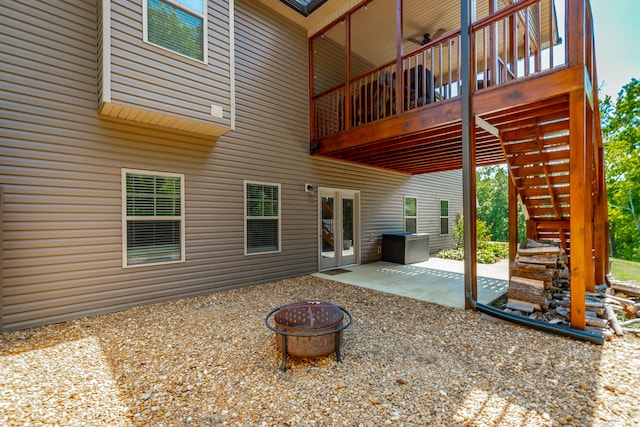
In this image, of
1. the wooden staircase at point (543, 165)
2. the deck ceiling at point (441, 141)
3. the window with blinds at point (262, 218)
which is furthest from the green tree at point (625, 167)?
the window with blinds at point (262, 218)

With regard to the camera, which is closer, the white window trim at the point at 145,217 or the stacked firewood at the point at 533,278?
the stacked firewood at the point at 533,278

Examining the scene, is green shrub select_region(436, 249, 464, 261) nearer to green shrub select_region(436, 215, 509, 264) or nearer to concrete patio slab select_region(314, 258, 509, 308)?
green shrub select_region(436, 215, 509, 264)

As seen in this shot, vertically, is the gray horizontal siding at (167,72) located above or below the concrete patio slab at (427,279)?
above

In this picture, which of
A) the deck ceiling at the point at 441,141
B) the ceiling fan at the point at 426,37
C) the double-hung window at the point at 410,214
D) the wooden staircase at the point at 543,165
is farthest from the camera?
the double-hung window at the point at 410,214

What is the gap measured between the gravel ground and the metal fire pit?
0.52ft

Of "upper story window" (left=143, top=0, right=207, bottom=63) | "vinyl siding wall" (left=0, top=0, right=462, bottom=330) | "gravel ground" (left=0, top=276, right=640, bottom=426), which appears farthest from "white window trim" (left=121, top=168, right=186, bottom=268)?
"upper story window" (left=143, top=0, right=207, bottom=63)

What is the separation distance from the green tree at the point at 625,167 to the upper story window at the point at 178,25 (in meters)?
21.3

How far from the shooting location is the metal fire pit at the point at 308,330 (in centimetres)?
255

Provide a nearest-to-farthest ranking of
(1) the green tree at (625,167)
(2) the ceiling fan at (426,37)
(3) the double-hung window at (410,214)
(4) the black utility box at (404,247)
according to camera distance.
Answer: (2) the ceiling fan at (426,37)
(4) the black utility box at (404,247)
(3) the double-hung window at (410,214)
(1) the green tree at (625,167)

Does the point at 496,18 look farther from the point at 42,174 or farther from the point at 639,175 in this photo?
the point at 639,175

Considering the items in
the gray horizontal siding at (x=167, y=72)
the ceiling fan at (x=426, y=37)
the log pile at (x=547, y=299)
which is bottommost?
the log pile at (x=547, y=299)

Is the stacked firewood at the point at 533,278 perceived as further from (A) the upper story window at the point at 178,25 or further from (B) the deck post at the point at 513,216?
(A) the upper story window at the point at 178,25

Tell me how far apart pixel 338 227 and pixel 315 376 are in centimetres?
511

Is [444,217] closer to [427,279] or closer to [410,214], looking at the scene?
[410,214]
